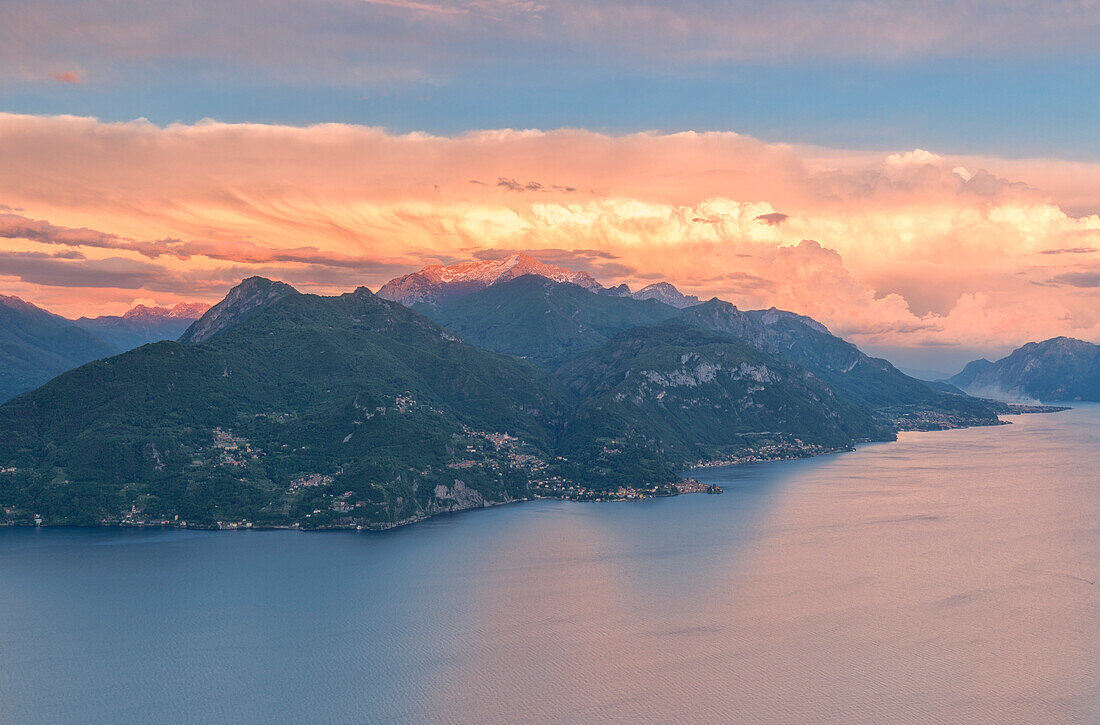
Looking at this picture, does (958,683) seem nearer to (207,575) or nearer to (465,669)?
(465,669)

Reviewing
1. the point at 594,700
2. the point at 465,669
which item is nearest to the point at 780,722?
the point at 594,700

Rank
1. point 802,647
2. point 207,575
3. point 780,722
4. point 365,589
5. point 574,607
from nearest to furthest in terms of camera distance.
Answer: point 780,722 < point 802,647 < point 574,607 < point 365,589 < point 207,575

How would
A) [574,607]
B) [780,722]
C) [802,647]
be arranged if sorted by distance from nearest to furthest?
[780,722], [802,647], [574,607]

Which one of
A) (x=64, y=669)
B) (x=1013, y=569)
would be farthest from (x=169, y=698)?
(x=1013, y=569)

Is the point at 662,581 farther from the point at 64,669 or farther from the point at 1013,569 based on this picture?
the point at 64,669

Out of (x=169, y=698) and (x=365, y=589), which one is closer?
(x=169, y=698)

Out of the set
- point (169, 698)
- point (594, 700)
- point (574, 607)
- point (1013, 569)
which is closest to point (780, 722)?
point (594, 700)

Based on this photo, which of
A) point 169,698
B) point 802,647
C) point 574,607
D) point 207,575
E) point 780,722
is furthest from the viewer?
point 207,575

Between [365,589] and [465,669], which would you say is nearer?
[465,669]

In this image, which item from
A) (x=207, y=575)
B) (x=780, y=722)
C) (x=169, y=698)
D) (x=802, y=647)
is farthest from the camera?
(x=207, y=575)
